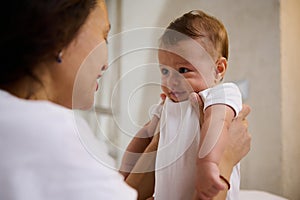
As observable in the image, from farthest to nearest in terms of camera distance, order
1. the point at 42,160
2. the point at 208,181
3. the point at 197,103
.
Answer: the point at 197,103, the point at 208,181, the point at 42,160

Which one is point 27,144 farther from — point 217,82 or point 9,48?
point 217,82

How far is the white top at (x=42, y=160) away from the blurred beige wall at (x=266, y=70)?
87cm

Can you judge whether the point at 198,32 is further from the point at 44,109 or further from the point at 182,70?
the point at 44,109

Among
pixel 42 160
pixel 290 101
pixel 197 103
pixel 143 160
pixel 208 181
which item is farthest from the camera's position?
pixel 290 101

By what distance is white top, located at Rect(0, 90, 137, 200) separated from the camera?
0.36m

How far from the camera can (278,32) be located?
51.3 inches

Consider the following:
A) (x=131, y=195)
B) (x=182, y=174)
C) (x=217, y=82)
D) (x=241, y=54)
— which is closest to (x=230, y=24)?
(x=241, y=54)

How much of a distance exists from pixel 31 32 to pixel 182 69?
32 cm

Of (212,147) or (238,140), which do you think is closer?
(212,147)

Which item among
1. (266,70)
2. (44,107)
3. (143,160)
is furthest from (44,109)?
(266,70)

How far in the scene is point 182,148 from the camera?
64 cm

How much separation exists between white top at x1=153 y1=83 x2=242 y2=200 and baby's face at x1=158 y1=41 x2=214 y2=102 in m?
0.02

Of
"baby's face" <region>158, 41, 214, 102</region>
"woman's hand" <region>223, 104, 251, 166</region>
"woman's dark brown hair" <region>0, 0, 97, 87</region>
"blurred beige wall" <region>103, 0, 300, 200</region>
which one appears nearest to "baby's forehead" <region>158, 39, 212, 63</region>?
"baby's face" <region>158, 41, 214, 102</region>

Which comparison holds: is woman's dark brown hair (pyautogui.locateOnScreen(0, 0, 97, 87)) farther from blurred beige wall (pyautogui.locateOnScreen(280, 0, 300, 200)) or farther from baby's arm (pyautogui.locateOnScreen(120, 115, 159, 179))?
blurred beige wall (pyautogui.locateOnScreen(280, 0, 300, 200))
